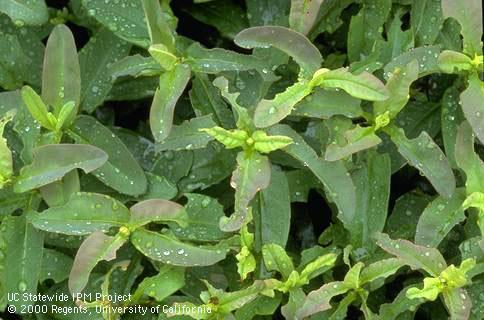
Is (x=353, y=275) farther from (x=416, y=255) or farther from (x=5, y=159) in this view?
(x=5, y=159)

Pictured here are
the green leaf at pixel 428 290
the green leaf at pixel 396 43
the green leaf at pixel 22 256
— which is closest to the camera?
the green leaf at pixel 428 290

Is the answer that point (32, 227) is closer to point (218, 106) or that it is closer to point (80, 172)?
point (80, 172)

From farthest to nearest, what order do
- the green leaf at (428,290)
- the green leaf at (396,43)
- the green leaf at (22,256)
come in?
the green leaf at (396,43) < the green leaf at (22,256) < the green leaf at (428,290)

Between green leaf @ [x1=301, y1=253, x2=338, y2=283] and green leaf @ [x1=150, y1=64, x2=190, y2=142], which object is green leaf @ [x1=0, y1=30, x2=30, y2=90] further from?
green leaf @ [x1=301, y1=253, x2=338, y2=283]

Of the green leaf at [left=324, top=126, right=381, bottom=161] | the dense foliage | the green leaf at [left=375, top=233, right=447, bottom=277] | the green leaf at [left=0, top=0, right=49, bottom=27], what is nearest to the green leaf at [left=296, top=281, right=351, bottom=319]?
the dense foliage

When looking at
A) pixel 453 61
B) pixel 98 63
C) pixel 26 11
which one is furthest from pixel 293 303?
pixel 26 11

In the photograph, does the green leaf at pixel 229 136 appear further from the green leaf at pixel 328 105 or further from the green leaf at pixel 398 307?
the green leaf at pixel 398 307

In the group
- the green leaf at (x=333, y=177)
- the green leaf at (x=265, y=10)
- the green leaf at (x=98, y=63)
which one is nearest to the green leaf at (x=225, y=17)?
the green leaf at (x=265, y=10)
